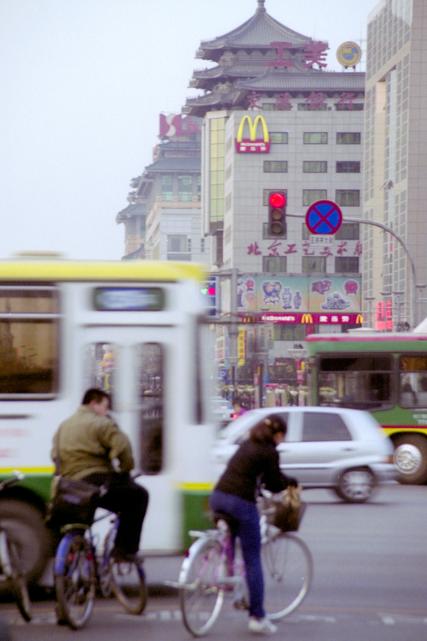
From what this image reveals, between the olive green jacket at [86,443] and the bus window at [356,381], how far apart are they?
61.4ft

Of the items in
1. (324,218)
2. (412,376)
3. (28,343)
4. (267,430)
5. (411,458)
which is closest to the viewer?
(267,430)

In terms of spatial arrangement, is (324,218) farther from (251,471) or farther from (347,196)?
(347,196)

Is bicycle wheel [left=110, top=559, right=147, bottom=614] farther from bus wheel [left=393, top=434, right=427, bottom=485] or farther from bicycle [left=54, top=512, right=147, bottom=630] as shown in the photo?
bus wheel [left=393, top=434, right=427, bottom=485]

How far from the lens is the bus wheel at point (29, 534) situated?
12.6 metres

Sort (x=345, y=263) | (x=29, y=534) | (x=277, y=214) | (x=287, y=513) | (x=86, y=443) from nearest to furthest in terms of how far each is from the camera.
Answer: (x=287, y=513) → (x=86, y=443) → (x=29, y=534) → (x=277, y=214) → (x=345, y=263)

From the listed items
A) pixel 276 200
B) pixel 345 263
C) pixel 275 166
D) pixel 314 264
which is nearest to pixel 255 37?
pixel 275 166

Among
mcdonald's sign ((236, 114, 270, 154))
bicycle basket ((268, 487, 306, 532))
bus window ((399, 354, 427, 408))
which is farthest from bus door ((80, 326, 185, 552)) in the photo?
mcdonald's sign ((236, 114, 270, 154))

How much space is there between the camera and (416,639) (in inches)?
424

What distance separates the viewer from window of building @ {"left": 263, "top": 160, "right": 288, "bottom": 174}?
141 metres

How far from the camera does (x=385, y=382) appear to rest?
98.5 feet

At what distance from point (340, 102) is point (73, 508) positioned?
134 metres

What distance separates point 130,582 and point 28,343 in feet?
7.47

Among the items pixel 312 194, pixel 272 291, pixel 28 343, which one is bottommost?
pixel 28 343

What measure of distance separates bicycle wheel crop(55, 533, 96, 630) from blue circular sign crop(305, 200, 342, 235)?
22.7 m
